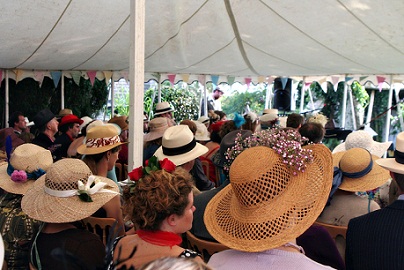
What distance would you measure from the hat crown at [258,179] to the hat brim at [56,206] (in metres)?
0.73

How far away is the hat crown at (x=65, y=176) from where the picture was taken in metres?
1.93

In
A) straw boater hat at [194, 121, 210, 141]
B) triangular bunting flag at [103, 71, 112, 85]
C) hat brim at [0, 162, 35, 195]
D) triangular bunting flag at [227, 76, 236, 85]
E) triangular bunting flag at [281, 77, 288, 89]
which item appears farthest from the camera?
triangular bunting flag at [281, 77, 288, 89]

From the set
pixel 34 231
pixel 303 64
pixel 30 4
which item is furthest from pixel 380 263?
pixel 303 64

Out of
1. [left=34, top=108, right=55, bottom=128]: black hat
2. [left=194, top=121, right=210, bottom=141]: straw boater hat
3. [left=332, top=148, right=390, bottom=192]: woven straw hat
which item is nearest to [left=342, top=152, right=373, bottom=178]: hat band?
[left=332, top=148, right=390, bottom=192]: woven straw hat

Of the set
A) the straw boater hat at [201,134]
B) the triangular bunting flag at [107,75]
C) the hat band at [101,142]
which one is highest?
the triangular bunting flag at [107,75]

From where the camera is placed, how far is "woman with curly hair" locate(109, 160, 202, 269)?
1.56 m

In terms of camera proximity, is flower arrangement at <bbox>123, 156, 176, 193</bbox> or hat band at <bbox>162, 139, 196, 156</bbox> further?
hat band at <bbox>162, 139, 196, 156</bbox>

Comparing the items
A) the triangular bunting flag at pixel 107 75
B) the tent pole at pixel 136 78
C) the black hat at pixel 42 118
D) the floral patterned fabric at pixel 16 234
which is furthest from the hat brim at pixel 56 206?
the triangular bunting flag at pixel 107 75

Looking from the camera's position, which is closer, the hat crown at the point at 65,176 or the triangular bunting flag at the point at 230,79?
the hat crown at the point at 65,176

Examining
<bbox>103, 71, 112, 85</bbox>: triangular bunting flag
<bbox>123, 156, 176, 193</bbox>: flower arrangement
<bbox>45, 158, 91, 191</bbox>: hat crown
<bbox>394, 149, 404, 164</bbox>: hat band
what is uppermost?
<bbox>103, 71, 112, 85</bbox>: triangular bunting flag

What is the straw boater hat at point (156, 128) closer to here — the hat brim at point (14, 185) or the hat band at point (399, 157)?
the hat brim at point (14, 185)

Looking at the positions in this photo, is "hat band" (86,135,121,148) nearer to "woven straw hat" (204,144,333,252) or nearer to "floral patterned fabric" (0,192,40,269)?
"floral patterned fabric" (0,192,40,269)

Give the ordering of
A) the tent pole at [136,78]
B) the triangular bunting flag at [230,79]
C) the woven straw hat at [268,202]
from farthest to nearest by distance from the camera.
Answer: the triangular bunting flag at [230,79] → the tent pole at [136,78] → the woven straw hat at [268,202]

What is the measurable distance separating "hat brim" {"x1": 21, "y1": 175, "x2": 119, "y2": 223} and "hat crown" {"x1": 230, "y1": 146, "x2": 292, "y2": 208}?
2.40 feet
